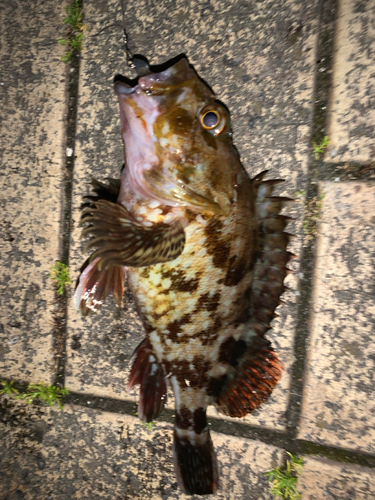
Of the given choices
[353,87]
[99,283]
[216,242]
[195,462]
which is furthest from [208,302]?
[353,87]

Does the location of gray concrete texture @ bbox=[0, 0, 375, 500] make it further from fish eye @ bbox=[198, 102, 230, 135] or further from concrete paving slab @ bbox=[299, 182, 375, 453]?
fish eye @ bbox=[198, 102, 230, 135]

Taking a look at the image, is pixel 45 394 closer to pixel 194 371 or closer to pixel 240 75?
pixel 194 371

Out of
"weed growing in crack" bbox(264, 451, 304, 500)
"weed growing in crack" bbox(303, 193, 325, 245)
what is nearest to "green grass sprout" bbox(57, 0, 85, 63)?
"weed growing in crack" bbox(303, 193, 325, 245)

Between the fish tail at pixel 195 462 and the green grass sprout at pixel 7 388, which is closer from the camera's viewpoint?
the fish tail at pixel 195 462

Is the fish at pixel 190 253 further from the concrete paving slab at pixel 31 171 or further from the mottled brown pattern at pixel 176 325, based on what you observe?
the concrete paving slab at pixel 31 171

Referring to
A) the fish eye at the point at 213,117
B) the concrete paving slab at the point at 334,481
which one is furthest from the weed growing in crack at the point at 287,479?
the fish eye at the point at 213,117

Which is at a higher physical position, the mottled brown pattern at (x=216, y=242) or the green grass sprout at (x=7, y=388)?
the mottled brown pattern at (x=216, y=242)

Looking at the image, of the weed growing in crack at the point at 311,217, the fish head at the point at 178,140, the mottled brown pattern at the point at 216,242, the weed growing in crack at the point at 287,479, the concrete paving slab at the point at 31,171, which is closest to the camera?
the fish head at the point at 178,140
